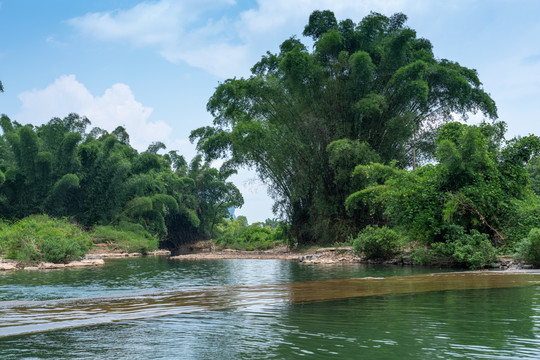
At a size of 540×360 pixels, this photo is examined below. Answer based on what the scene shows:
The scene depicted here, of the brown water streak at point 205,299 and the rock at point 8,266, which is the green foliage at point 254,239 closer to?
the rock at point 8,266

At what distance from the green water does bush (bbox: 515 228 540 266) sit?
8.64 ft

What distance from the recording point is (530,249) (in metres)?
11.3

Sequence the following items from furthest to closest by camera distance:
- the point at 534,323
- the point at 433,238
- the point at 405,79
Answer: the point at 405,79
the point at 433,238
the point at 534,323

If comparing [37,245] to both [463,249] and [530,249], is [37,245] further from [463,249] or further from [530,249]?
[530,249]

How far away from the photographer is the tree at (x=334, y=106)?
21125 millimetres

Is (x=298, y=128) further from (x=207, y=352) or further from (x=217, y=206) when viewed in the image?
(x=217, y=206)

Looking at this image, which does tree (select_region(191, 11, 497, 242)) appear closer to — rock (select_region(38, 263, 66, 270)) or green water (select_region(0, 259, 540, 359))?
rock (select_region(38, 263, 66, 270))

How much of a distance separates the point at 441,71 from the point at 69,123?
79.7 ft

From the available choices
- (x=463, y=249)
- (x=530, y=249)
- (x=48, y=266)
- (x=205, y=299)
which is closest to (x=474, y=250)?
(x=463, y=249)

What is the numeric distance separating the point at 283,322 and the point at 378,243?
11.0 meters

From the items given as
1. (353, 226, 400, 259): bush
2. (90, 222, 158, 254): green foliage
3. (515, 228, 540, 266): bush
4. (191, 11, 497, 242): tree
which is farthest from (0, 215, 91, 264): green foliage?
(515, 228, 540, 266): bush

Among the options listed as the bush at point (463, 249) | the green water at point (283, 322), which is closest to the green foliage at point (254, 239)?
the bush at point (463, 249)

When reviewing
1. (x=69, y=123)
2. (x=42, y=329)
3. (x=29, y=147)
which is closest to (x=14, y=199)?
(x=29, y=147)

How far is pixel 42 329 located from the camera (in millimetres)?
5090
